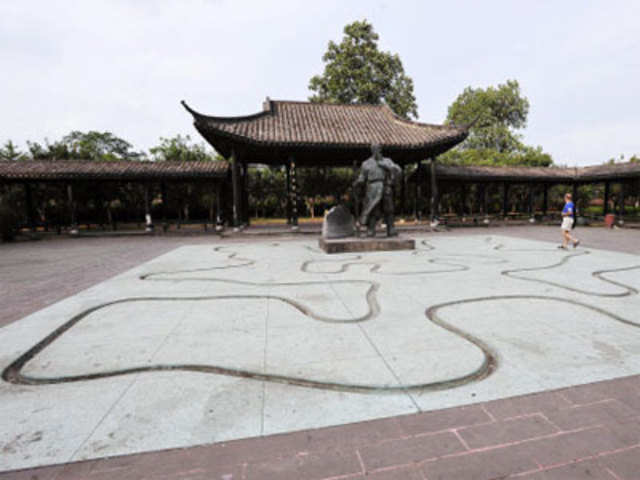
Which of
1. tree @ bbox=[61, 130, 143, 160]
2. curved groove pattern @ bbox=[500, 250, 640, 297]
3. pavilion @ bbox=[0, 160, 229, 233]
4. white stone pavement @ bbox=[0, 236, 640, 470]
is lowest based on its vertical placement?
white stone pavement @ bbox=[0, 236, 640, 470]

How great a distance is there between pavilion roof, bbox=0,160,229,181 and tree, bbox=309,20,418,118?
11217 mm

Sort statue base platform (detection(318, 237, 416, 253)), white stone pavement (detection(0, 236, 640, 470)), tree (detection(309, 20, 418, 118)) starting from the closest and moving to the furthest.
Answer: white stone pavement (detection(0, 236, 640, 470))
statue base platform (detection(318, 237, 416, 253))
tree (detection(309, 20, 418, 118))

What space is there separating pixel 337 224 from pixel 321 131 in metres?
6.00

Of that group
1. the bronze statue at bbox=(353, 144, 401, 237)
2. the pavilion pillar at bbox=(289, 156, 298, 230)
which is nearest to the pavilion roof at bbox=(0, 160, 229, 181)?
the pavilion pillar at bbox=(289, 156, 298, 230)

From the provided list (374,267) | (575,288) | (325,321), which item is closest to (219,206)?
(374,267)

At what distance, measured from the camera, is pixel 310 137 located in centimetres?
1241

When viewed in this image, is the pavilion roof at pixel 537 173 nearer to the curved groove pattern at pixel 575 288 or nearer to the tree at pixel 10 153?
the curved groove pattern at pixel 575 288

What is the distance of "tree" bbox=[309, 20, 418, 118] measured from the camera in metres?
21.3

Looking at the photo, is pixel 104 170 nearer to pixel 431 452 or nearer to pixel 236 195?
pixel 236 195

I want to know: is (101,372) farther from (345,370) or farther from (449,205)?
(449,205)

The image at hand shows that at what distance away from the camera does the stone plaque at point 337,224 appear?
27.8 feet

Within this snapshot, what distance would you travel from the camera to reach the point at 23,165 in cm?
1348

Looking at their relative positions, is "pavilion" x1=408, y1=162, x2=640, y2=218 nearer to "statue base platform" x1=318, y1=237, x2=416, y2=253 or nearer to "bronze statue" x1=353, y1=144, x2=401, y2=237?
"bronze statue" x1=353, y1=144, x2=401, y2=237

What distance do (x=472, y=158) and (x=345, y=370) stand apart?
26928 millimetres
